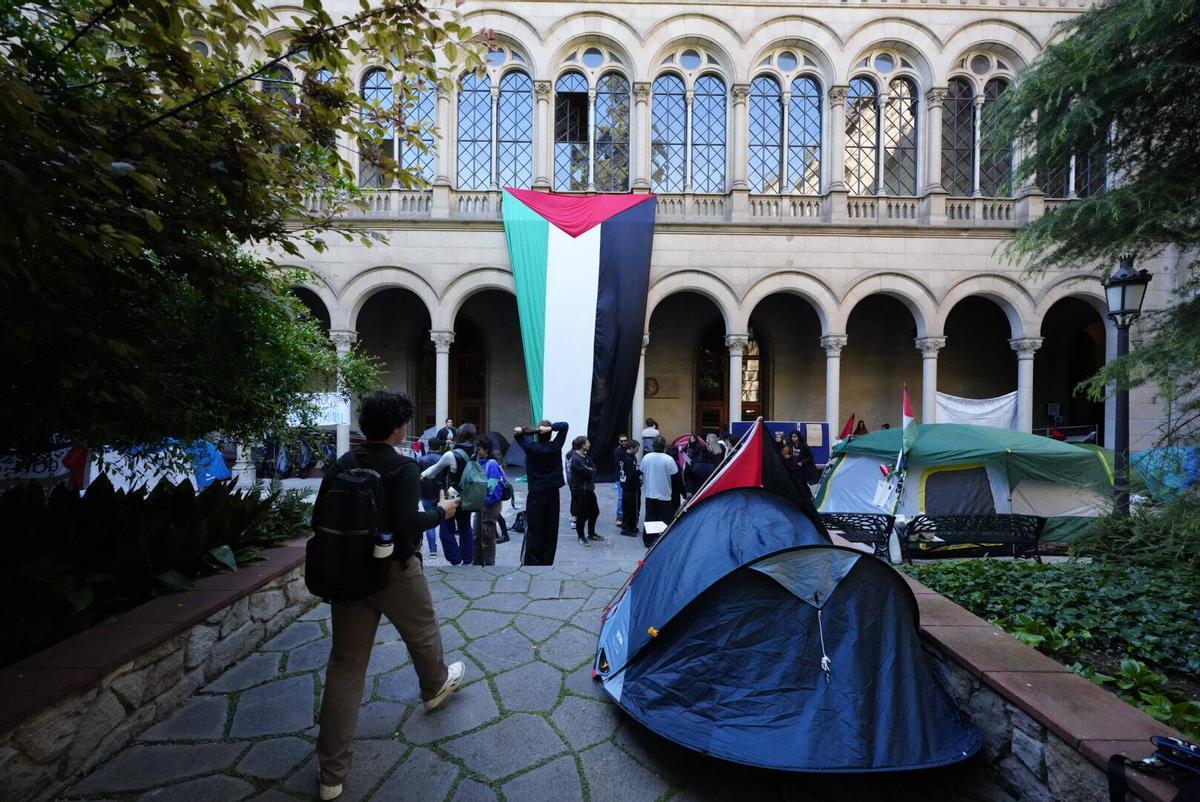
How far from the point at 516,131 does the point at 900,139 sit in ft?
36.6

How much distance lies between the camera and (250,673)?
11.2 ft

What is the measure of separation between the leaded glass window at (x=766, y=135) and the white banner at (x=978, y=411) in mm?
7418

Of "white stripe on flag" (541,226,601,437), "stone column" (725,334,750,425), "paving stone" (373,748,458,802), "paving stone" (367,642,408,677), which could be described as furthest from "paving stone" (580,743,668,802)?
"stone column" (725,334,750,425)

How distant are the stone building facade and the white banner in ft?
2.88

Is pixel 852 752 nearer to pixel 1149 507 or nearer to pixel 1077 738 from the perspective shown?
pixel 1077 738

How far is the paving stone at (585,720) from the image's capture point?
2.85m

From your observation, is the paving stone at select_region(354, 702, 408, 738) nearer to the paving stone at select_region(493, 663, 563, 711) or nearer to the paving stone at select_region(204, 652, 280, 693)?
the paving stone at select_region(493, 663, 563, 711)

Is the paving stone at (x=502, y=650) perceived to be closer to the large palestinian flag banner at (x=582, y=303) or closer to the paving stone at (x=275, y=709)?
the paving stone at (x=275, y=709)

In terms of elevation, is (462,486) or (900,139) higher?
(900,139)

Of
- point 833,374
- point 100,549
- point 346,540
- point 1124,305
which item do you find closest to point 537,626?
point 346,540

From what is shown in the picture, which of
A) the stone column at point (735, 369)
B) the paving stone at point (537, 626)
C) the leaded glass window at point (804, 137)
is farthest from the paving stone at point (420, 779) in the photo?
the leaded glass window at point (804, 137)

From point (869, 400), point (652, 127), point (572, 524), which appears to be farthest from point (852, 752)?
point (869, 400)

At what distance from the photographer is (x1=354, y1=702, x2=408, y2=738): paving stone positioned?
9.30ft

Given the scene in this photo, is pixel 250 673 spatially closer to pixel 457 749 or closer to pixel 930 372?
pixel 457 749
